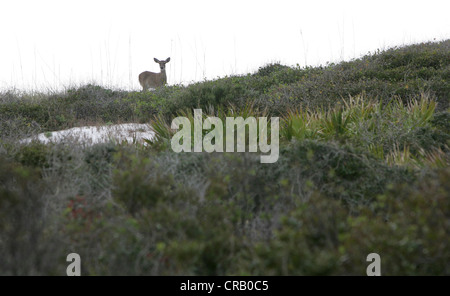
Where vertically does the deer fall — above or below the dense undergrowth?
above

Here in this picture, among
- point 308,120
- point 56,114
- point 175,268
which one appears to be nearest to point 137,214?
point 175,268

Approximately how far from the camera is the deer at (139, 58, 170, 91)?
60.6ft

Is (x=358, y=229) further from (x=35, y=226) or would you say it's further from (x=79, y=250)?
(x=35, y=226)

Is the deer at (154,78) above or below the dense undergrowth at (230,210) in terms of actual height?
above

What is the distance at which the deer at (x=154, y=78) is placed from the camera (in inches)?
727

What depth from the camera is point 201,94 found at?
31.5ft

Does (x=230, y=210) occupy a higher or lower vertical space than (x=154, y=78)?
lower

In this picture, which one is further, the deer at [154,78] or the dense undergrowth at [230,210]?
the deer at [154,78]

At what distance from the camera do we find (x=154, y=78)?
760 inches

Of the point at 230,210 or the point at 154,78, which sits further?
the point at 154,78

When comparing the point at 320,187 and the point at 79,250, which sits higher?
the point at 320,187
